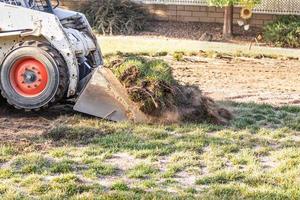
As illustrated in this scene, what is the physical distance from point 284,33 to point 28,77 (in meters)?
8.79

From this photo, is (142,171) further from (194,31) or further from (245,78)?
(194,31)

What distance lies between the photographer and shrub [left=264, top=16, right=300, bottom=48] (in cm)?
1547

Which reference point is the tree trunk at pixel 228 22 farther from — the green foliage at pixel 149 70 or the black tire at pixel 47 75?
the black tire at pixel 47 75

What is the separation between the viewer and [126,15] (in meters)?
17.6

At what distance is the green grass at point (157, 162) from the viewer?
561 centimetres

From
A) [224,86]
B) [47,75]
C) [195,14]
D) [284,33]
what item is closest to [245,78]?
[224,86]

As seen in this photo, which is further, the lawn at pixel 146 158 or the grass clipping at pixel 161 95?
the grass clipping at pixel 161 95

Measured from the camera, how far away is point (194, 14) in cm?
1769

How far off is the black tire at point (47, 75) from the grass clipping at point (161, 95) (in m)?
0.66

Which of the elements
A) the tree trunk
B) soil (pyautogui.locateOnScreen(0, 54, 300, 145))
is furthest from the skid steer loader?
the tree trunk

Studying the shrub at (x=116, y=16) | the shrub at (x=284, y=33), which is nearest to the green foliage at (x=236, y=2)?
the shrub at (x=284, y=33)

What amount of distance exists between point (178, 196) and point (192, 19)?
12.7 meters

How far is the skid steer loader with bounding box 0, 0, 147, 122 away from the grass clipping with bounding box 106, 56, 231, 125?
133mm

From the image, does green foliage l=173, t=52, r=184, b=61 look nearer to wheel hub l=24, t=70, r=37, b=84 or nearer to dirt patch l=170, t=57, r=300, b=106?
dirt patch l=170, t=57, r=300, b=106
